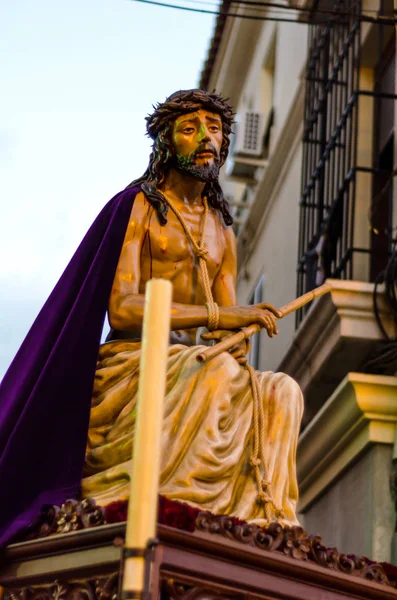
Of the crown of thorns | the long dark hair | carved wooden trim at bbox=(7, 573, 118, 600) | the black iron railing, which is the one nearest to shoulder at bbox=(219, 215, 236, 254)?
→ the long dark hair

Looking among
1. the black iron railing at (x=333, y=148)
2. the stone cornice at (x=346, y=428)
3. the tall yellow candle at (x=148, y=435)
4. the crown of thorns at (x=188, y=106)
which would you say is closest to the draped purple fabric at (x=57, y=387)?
the crown of thorns at (x=188, y=106)

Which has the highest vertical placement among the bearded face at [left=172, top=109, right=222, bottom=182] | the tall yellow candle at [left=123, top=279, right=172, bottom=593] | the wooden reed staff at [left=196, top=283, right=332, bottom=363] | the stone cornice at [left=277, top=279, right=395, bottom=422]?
the stone cornice at [left=277, top=279, right=395, bottom=422]

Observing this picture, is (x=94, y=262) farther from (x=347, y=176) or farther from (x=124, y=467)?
(x=347, y=176)

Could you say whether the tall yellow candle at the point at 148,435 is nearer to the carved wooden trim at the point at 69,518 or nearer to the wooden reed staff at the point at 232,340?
the carved wooden trim at the point at 69,518

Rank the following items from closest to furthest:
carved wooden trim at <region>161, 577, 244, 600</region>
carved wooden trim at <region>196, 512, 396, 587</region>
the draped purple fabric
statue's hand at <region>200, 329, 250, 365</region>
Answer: carved wooden trim at <region>161, 577, 244, 600</region> → carved wooden trim at <region>196, 512, 396, 587</region> → the draped purple fabric → statue's hand at <region>200, 329, 250, 365</region>

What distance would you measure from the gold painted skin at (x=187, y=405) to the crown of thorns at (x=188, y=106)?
0.50 ft

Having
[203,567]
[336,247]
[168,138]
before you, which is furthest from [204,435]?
[336,247]

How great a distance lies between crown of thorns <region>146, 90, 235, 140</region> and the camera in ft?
17.2

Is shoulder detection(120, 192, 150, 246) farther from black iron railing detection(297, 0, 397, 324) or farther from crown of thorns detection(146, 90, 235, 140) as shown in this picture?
black iron railing detection(297, 0, 397, 324)

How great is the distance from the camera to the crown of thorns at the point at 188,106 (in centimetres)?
523

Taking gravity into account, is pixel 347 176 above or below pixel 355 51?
below

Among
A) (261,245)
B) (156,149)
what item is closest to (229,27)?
(261,245)

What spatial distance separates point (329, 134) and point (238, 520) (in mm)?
7145

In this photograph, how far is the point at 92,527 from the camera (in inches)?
151
